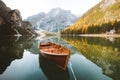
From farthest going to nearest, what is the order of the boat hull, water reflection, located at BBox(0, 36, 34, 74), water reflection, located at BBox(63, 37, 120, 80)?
1. water reflection, located at BBox(0, 36, 34, 74)
2. water reflection, located at BBox(63, 37, 120, 80)
3. the boat hull

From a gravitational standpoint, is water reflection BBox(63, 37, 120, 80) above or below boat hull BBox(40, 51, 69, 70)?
below

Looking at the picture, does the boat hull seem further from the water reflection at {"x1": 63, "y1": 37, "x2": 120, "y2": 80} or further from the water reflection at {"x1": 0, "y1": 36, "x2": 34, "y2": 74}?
the water reflection at {"x1": 0, "y1": 36, "x2": 34, "y2": 74}

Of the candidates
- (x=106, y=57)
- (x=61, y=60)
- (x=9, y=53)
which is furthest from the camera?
(x=9, y=53)

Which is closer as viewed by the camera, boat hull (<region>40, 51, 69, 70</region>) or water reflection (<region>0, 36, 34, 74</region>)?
boat hull (<region>40, 51, 69, 70</region>)

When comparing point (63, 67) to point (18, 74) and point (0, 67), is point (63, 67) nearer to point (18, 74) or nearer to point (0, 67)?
point (18, 74)

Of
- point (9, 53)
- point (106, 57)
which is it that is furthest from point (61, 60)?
point (9, 53)

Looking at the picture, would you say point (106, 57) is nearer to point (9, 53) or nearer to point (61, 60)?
point (61, 60)

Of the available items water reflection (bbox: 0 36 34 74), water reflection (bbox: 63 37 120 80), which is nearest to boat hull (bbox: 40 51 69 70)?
water reflection (bbox: 63 37 120 80)

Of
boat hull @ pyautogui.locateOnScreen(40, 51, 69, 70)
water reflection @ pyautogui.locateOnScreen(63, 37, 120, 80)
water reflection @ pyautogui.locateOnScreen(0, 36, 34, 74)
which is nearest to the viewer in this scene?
boat hull @ pyautogui.locateOnScreen(40, 51, 69, 70)

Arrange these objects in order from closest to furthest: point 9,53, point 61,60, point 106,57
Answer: point 61,60 < point 106,57 < point 9,53

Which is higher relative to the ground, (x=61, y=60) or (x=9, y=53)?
(x=61, y=60)

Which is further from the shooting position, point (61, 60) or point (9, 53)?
point (9, 53)

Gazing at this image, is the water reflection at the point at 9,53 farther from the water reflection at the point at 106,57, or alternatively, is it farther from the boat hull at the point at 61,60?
the water reflection at the point at 106,57

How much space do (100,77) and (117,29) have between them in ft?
403
